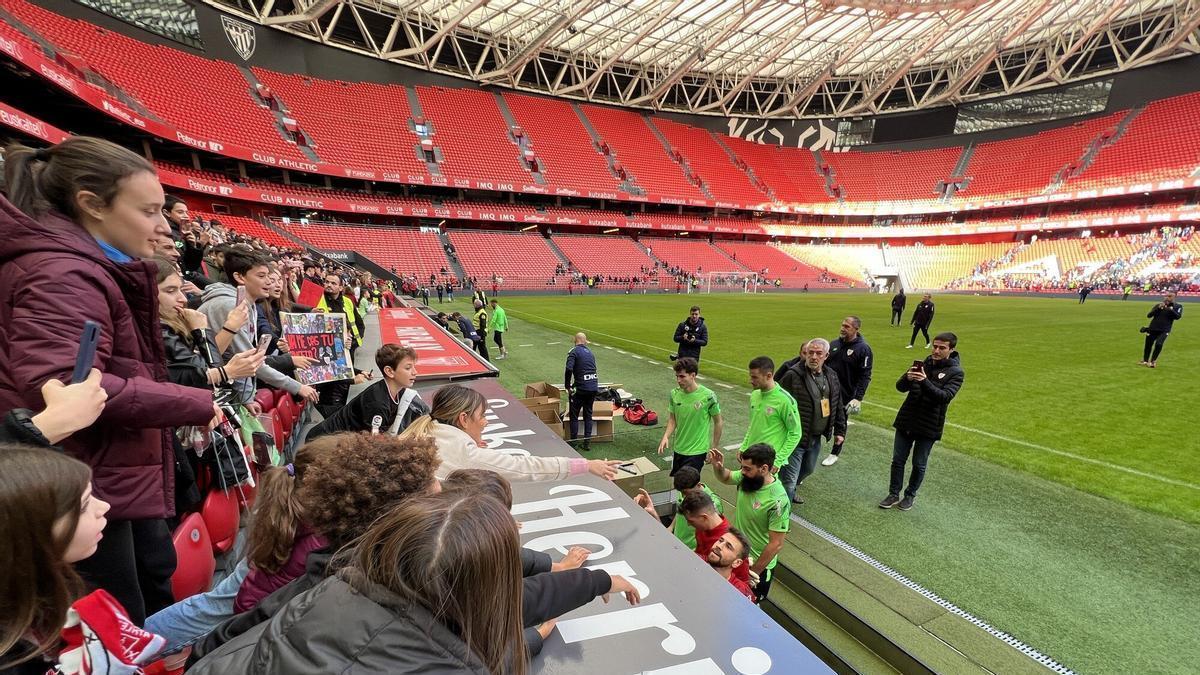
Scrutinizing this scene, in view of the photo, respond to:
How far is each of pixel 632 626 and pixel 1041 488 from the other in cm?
581

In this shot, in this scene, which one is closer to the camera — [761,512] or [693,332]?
[761,512]

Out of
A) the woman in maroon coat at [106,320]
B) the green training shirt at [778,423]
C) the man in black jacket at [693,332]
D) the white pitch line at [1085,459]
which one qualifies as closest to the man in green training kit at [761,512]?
the green training shirt at [778,423]

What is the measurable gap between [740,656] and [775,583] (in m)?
2.24

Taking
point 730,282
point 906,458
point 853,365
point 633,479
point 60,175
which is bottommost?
Answer: point 633,479

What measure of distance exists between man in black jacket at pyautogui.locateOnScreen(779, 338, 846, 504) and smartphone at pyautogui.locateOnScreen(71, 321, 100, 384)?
469 cm

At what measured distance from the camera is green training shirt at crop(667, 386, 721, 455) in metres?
4.67

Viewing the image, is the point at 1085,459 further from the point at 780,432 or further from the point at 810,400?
the point at 780,432

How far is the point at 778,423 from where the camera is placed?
4316 millimetres

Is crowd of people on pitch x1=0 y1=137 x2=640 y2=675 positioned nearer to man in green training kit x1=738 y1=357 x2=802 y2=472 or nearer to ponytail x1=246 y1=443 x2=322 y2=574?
ponytail x1=246 y1=443 x2=322 y2=574

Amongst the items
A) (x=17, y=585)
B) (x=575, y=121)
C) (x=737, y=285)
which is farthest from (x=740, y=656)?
(x=575, y=121)

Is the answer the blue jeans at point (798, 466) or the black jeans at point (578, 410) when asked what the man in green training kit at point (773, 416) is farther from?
the black jeans at point (578, 410)

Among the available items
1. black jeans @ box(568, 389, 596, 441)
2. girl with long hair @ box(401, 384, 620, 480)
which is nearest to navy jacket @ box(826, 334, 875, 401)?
black jeans @ box(568, 389, 596, 441)

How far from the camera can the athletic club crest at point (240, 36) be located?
33.7m

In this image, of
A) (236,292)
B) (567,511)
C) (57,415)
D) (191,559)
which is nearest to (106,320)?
(57,415)
